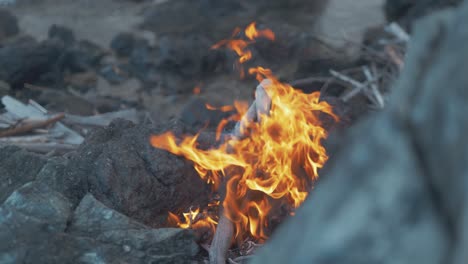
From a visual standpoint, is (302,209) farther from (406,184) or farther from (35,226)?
(35,226)

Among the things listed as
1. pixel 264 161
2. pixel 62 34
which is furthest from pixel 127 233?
pixel 62 34

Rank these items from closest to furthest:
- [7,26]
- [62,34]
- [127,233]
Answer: [127,233] → [62,34] → [7,26]

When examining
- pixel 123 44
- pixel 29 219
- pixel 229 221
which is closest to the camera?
pixel 29 219

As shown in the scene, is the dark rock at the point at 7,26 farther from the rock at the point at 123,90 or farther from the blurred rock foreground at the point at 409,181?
the blurred rock foreground at the point at 409,181

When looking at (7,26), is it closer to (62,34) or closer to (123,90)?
(62,34)

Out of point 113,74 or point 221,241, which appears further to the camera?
point 113,74

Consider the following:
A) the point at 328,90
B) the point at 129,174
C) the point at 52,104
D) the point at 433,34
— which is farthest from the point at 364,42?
the point at 433,34

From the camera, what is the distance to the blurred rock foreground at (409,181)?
102 centimetres

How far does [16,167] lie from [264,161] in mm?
1632

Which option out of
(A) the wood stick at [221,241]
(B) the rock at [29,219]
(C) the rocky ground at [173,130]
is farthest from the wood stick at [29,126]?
(A) the wood stick at [221,241]

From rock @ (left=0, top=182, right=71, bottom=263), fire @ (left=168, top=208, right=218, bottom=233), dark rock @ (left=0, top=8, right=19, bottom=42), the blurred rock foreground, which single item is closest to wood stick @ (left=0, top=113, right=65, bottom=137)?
fire @ (left=168, top=208, right=218, bottom=233)

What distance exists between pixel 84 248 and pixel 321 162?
5.93 ft

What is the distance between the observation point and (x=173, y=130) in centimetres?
436

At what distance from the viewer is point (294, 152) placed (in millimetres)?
4148
